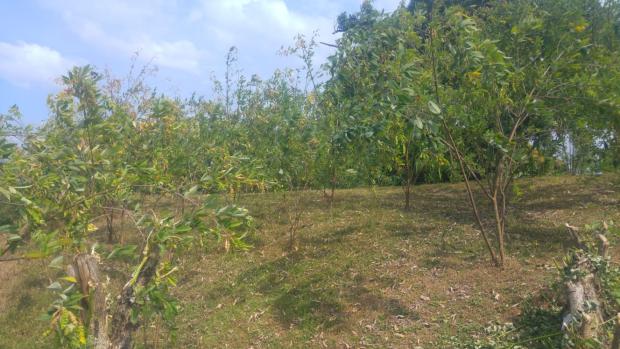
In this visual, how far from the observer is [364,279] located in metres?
6.26

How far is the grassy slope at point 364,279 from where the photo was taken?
17.5ft

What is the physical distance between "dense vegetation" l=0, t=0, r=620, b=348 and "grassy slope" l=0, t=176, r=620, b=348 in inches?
18.4

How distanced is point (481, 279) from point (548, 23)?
282 centimetres

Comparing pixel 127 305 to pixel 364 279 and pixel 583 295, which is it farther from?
pixel 364 279

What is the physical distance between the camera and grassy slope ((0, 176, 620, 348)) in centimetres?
534

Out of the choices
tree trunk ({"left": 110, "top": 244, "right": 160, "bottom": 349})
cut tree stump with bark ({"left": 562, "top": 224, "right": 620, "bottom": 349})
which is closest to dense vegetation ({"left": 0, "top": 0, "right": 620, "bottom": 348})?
tree trunk ({"left": 110, "top": 244, "right": 160, "bottom": 349})

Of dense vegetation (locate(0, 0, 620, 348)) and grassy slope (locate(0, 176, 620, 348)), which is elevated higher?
dense vegetation (locate(0, 0, 620, 348))

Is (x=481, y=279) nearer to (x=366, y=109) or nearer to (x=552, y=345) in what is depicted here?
(x=552, y=345)

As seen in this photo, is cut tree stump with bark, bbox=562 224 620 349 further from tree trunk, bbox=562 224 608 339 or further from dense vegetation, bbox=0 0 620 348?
dense vegetation, bbox=0 0 620 348

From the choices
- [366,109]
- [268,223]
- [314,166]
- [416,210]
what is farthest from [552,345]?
[268,223]

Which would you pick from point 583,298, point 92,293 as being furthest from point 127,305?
point 583,298

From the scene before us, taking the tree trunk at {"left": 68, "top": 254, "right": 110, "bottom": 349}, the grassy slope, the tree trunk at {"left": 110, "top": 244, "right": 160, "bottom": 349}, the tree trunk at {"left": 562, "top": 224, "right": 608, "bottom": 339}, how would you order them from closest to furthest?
1. the tree trunk at {"left": 68, "top": 254, "right": 110, "bottom": 349}
2. the tree trunk at {"left": 110, "top": 244, "right": 160, "bottom": 349}
3. the tree trunk at {"left": 562, "top": 224, "right": 608, "bottom": 339}
4. the grassy slope

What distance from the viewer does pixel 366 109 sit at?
5.10m

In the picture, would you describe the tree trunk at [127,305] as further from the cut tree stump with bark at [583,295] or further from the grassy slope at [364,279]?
the cut tree stump with bark at [583,295]
